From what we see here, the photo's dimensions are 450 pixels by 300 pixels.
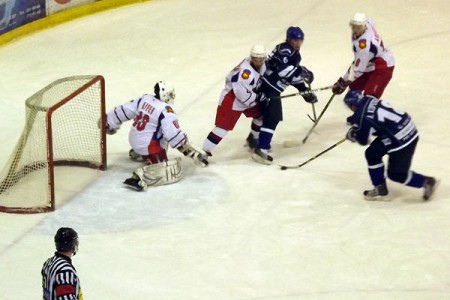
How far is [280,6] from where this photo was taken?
410 inches

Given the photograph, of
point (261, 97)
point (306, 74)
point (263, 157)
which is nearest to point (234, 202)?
point (263, 157)

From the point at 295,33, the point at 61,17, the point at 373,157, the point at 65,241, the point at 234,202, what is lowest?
the point at 234,202

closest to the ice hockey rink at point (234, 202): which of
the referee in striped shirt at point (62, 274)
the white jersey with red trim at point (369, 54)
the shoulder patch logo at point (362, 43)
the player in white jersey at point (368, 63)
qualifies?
the player in white jersey at point (368, 63)

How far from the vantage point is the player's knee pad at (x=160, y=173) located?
6.63m

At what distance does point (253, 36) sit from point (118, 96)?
6.04ft

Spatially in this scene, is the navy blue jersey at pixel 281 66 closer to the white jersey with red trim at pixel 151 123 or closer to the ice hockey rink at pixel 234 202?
the ice hockey rink at pixel 234 202

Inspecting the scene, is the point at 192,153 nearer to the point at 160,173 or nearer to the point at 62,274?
the point at 160,173

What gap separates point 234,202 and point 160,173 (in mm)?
507

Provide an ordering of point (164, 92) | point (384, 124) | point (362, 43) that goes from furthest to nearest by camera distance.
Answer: point (362, 43) → point (164, 92) → point (384, 124)

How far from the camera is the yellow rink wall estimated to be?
942cm

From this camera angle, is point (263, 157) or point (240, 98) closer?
point (240, 98)

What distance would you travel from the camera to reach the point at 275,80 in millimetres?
7027

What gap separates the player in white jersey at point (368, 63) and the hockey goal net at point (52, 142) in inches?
65.7

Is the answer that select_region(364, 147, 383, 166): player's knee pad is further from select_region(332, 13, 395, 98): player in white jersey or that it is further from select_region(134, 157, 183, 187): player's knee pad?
select_region(134, 157, 183, 187): player's knee pad
